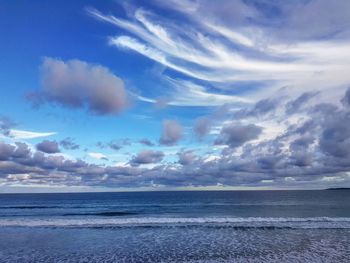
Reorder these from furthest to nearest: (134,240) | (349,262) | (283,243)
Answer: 1. (134,240)
2. (283,243)
3. (349,262)

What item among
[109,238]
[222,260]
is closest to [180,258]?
[222,260]

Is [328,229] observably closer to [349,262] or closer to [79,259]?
[349,262]

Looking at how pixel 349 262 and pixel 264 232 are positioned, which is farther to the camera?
pixel 264 232

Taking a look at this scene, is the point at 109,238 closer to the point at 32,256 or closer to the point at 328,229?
the point at 32,256

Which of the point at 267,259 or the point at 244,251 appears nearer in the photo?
the point at 267,259

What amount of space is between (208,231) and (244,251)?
8151 millimetres

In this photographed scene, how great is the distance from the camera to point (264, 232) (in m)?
25.7

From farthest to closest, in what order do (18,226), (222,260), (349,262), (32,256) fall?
(18,226) < (32,256) < (222,260) < (349,262)

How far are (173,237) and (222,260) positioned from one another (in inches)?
307

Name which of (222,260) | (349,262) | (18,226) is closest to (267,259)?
(222,260)

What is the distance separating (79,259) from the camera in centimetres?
1706

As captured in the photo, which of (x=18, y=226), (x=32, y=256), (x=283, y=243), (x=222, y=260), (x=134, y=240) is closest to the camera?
(x=222, y=260)

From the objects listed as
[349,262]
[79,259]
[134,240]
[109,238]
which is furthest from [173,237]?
[349,262]

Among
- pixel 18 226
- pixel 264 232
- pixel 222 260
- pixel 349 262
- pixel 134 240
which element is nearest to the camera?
pixel 349 262
